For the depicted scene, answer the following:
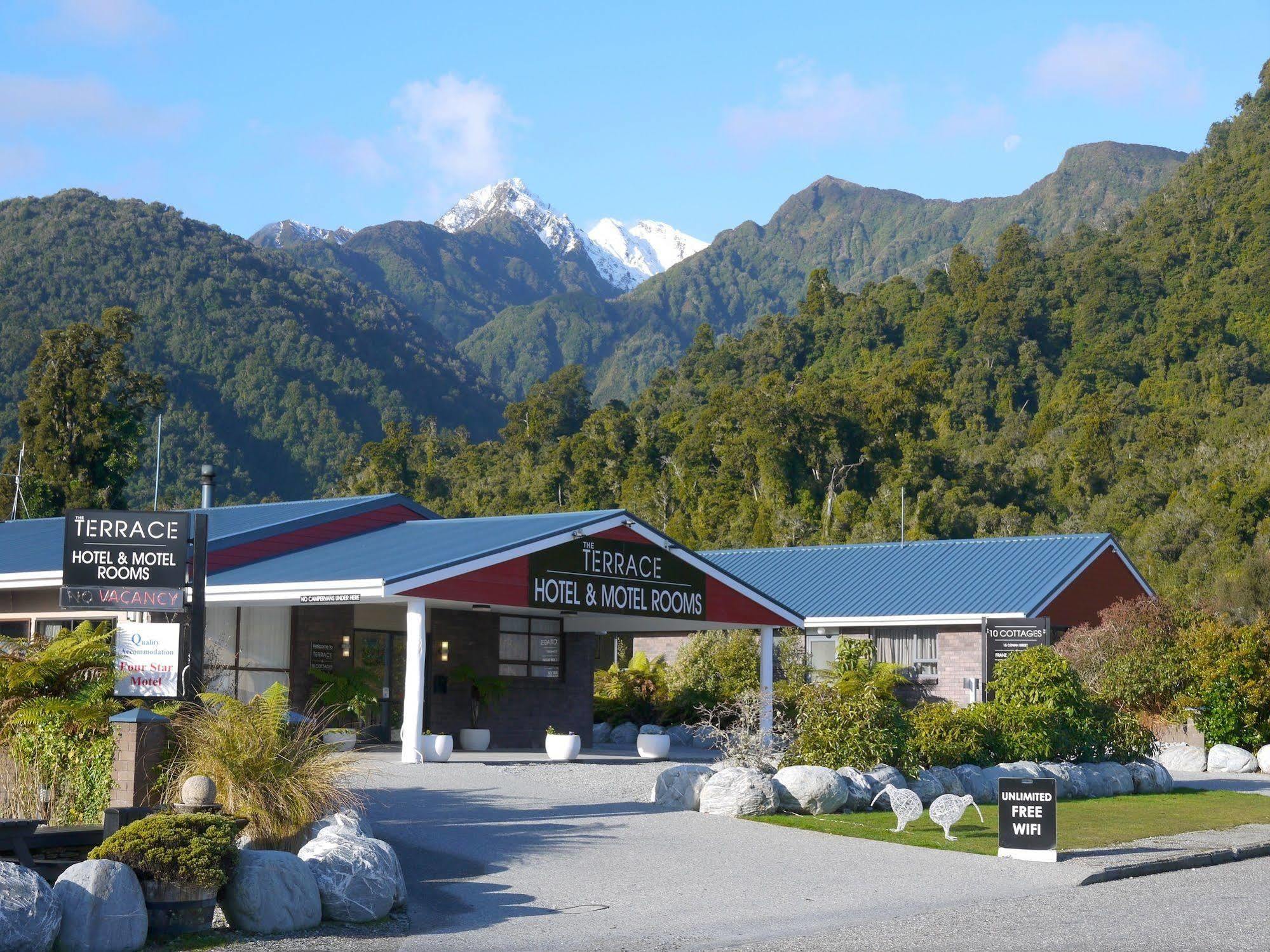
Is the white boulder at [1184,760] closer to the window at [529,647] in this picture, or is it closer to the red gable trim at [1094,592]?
the red gable trim at [1094,592]

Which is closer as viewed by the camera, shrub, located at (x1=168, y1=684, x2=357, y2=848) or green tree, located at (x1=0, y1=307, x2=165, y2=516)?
shrub, located at (x1=168, y1=684, x2=357, y2=848)

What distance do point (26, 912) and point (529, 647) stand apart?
19.1 metres

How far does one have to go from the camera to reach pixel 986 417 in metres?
81.4

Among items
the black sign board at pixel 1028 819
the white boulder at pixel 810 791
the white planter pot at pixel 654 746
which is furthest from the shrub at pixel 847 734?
the white planter pot at pixel 654 746

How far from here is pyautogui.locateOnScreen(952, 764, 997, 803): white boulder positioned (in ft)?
63.5

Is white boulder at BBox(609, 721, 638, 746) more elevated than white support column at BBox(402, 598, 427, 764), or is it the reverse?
white support column at BBox(402, 598, 427, 764)

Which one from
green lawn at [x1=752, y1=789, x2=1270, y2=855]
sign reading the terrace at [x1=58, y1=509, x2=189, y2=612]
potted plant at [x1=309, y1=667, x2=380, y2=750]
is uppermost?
sign reading the terrace at [x1=58, y1=509, x2=189, y2=612]

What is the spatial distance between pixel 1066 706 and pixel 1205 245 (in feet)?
229

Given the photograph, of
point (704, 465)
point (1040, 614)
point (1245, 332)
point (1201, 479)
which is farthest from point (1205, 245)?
point (1040, 614)

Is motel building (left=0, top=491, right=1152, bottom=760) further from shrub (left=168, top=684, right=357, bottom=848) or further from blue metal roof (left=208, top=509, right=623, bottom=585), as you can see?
shrub (left=168, top=684, right=357, bottom=848)

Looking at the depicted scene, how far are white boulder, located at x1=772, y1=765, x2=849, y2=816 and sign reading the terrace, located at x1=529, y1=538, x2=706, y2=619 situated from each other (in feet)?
22.2

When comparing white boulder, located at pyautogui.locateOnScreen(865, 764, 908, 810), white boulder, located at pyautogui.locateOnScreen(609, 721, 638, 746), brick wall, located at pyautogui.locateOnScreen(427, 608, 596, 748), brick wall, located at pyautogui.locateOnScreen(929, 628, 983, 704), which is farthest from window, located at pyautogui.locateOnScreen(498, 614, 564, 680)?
white boulder, located at pyautogui.locateOnScreen(865, 764, 908, 810)

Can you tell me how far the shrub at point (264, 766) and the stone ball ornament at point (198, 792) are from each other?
462 mm

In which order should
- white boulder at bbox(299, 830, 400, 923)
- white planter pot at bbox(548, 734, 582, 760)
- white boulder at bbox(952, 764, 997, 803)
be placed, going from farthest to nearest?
1. white planter pot at bbox(548, 734, 582, 760)
2. white boulder at bbox(952, 764, 997, 803)
3. white boulder at bbox(299, 830, 400, 923)
